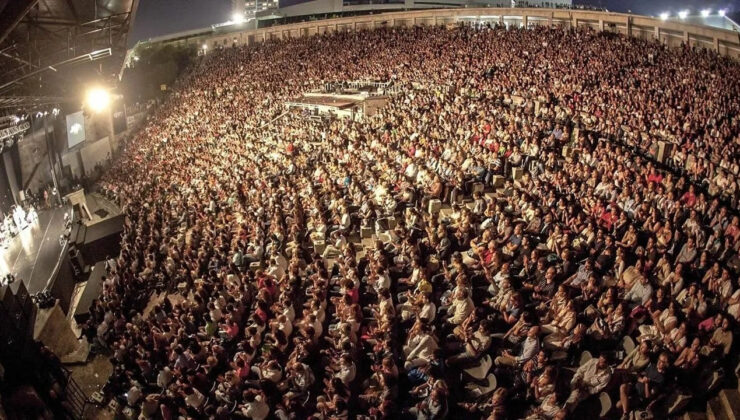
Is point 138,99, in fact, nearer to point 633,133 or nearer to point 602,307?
point 633,133

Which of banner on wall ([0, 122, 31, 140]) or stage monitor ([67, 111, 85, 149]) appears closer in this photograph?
banner on wall ([0, 122, 31, 140])

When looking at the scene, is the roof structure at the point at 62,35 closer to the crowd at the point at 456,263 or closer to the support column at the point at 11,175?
the crowd at the point at 456,263

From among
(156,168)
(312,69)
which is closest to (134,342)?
(156,168)

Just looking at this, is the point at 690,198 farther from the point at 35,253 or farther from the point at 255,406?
the point at 35,253

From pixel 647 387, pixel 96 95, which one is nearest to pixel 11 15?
pixel 647 387

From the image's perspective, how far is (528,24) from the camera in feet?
93.3

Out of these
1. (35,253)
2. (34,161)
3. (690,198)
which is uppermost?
(690,198)

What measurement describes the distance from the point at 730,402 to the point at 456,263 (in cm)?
344

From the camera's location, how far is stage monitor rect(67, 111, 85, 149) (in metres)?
24.8

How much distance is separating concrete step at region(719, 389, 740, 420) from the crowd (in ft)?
0.67

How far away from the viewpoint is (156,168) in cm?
2034

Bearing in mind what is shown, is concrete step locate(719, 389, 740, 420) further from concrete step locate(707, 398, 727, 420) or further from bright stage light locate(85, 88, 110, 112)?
bright stage light locate(85, 88, 110, 112)

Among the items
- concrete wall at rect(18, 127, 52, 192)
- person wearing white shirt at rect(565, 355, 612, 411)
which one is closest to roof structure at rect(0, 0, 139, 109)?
person wearing white shirt at rect(565, 355, 612, 411)

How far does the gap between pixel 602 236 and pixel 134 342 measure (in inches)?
329
